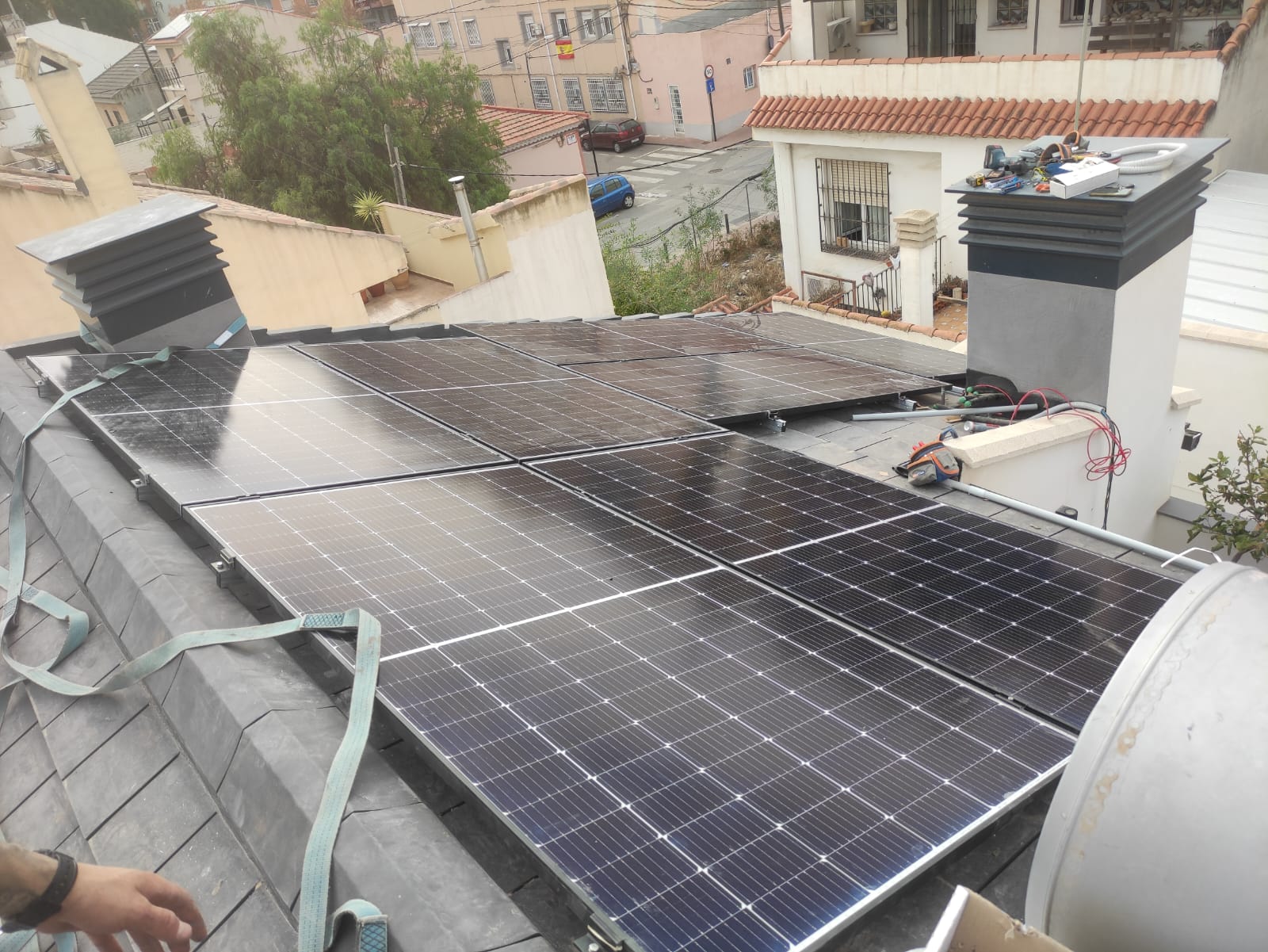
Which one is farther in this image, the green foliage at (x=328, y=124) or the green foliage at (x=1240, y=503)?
the green foliage at (x=328, y=124)

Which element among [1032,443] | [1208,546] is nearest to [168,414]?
[1032,443]

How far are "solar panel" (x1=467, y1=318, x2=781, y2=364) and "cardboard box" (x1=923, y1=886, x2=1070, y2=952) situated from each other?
28.1 ft

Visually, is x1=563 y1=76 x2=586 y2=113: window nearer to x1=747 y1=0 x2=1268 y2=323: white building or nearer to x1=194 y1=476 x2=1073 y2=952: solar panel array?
x1=747 y1=0 x2=1268 y2=323: white building

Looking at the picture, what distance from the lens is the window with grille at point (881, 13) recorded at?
2705cm

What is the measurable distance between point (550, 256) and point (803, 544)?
56.7 feet

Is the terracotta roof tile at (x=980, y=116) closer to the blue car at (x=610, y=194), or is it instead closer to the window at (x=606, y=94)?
the blue car at (x=610, y=194)

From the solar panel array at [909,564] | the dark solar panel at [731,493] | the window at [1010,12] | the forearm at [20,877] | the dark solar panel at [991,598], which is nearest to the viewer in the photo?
the forearm at [20,877]

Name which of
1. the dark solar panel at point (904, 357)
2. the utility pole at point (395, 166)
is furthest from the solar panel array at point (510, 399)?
the utility pole at point (395, 166)

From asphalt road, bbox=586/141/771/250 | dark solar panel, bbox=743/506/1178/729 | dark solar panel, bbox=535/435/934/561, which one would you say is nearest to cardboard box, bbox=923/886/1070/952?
dark solar panel, bbox=743/506/1178/729

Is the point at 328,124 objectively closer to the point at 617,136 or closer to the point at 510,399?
the point at 617,136

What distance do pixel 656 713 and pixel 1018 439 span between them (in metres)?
5.84

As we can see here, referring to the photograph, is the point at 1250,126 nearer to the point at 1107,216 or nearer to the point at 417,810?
the point at 1107,216

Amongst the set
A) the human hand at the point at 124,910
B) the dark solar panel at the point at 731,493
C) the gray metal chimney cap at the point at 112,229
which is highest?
the gray metal chimney cap at the point at 112,229

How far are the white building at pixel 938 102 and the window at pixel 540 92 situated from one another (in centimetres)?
3785
